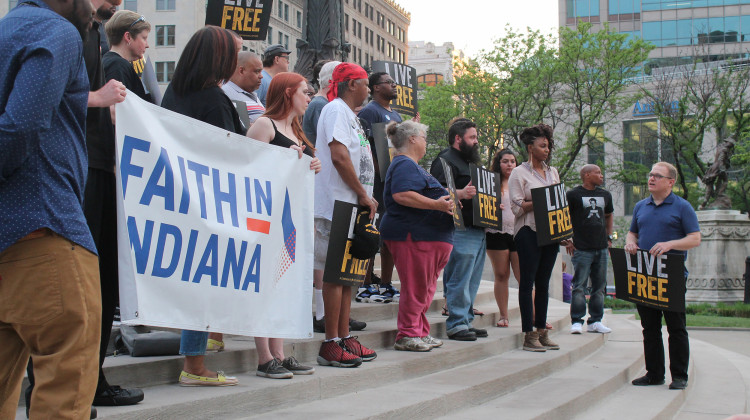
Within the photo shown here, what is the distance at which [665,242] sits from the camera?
6609 millimetres

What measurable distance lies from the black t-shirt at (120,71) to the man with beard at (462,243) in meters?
3.41

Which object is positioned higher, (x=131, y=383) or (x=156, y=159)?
(x=156, y=159)

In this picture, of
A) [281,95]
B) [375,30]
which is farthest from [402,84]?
[375,30]

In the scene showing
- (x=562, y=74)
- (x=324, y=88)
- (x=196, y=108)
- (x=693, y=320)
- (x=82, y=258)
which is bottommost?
(x=693, y=320)

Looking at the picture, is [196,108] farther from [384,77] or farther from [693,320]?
[693,320]

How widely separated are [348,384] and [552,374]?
2.63 meters

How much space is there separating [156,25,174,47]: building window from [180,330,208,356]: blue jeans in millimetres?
60748

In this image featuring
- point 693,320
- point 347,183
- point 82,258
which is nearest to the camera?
point 82,258

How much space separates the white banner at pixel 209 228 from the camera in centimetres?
351

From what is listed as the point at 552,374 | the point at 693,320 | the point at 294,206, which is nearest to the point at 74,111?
the point at 294,206

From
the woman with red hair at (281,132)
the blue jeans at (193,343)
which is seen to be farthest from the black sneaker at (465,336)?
the blue jeans at (193,343)

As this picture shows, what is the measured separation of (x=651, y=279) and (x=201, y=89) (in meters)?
4.36

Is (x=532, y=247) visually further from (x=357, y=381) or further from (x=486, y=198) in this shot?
(x=357, y=381)

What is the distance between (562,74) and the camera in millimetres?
40219
